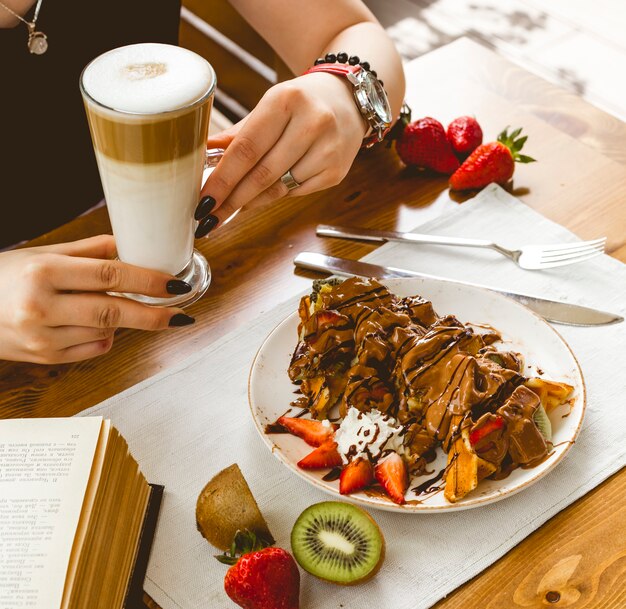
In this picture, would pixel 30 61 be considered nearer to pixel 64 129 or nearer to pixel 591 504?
pixel 64 129

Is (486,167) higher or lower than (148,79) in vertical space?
lower

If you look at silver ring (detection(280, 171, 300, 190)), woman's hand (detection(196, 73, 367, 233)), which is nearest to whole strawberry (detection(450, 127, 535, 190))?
woman's hand (detection(196, 73, 367, 233))

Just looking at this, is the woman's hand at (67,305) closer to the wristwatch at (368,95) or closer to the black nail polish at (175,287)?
the black nail polish at (175,287)

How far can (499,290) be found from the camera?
3.88 ft

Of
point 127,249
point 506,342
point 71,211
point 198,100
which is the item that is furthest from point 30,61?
point 506,342

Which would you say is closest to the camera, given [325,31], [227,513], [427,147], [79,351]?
[227,513]

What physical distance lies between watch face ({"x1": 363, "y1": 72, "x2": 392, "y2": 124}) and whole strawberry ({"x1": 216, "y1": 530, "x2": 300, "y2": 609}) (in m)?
0.77

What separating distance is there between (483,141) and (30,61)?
0.87 meters

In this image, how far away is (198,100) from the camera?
86cm

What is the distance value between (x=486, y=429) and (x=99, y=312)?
50 centimetres

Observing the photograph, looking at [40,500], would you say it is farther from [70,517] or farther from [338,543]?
[338,543]

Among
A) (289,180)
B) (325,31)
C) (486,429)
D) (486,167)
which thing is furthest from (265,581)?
(325,31)

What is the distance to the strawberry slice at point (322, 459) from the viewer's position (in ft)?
3.00

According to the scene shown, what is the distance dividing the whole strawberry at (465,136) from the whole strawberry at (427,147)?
0.07 feet
